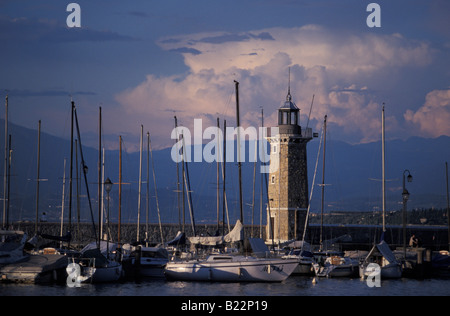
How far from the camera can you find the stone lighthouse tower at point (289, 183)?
5940 centimetres

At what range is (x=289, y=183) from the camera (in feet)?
195

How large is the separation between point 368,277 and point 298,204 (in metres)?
17.1

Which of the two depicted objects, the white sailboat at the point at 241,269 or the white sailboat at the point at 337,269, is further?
the white sailboat at the point at 337,269

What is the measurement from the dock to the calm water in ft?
1.77

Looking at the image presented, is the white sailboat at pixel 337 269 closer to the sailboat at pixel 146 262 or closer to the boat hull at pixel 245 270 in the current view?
the boat hull at pixel 245 270

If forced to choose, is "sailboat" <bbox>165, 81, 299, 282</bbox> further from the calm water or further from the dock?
the dock

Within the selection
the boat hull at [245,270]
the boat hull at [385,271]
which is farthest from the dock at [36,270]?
the boat hull at [385,271]

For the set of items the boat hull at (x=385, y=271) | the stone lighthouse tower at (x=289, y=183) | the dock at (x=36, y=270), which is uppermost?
the stone lighthouse tower at (x=289, y=183)

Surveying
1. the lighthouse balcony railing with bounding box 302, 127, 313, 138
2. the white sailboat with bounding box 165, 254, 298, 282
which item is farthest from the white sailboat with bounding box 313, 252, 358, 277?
the lighthouse balcony railing with bounding box 302, 127, 313, 138

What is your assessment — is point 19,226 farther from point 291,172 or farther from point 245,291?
point 245,291

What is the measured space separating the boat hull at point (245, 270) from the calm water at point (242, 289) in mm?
402

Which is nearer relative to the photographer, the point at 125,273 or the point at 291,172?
the point at 125,273
